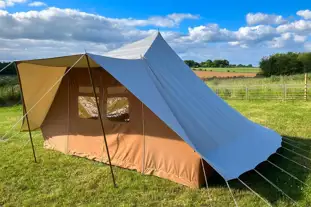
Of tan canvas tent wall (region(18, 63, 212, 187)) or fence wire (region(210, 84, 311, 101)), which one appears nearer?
tan canvas tent wall (region(18, 63, 212, 187))

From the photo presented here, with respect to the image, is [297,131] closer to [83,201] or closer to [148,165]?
[148,165]

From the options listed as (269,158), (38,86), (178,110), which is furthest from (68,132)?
(269,158)

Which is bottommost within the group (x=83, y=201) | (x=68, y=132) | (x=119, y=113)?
(x=83, y=201)

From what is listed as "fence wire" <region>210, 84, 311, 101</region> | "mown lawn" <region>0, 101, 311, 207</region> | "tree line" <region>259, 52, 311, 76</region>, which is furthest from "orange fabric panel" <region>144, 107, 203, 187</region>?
"tree line" <region>259, 52, 311, 76</region>

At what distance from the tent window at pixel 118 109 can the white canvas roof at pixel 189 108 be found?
608mm

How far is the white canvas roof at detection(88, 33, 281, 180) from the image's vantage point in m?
3.69

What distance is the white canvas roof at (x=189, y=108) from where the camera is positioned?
369 centimetres

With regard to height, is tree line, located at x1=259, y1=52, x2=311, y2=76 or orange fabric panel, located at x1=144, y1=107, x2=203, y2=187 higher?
tree line, located at x1=259, y1=52, x2=311, y2=76

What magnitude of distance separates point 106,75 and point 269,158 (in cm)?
278

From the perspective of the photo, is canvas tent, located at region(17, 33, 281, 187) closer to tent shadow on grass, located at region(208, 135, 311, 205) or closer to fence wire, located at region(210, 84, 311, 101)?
tent shadow on grass, located at region(208, 135, 311, 205)

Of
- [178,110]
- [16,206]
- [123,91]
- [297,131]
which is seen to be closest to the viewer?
[16,206]

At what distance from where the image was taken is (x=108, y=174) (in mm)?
4258

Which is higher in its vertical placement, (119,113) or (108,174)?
(119,113)

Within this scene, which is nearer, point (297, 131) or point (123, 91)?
point (123, 91)
